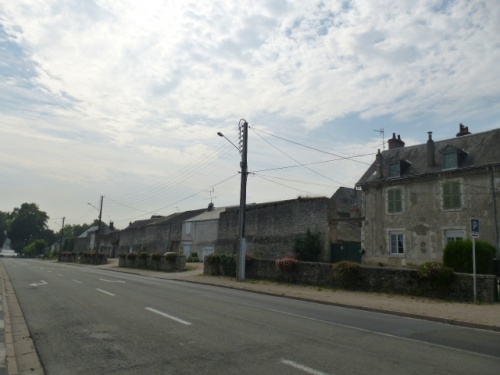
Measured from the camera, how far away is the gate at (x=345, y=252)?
2784cm

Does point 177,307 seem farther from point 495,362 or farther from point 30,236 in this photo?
point 30,236

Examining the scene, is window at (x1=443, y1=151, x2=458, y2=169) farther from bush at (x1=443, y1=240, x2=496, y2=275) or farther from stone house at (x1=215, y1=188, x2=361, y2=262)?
stone house at (x1=215, y1=188, x2=361, y2=262)

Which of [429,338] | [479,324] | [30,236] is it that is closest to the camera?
[429,338]

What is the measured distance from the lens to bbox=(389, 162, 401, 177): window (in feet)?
92.6

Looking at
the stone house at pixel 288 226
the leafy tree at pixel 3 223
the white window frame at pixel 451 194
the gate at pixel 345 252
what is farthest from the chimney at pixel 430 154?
the leafy tree at pixel 3 223

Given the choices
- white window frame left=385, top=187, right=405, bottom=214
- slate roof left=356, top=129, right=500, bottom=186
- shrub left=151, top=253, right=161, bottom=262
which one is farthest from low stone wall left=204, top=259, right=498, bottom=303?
shrub left=151, top=253, right=161, bottom=262

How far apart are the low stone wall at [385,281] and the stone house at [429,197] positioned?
32.6 feet

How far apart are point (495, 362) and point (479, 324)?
12.6ft

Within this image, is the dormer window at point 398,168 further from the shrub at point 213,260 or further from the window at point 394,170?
the shrub at point 213,260

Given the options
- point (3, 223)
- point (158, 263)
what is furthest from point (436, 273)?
point (3, 223)

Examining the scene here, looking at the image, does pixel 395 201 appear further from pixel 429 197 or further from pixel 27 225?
pixel 27 225

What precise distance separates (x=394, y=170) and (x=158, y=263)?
21.2 m

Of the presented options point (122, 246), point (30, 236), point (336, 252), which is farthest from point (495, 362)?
point (30, 236)

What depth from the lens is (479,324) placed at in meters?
9.55
